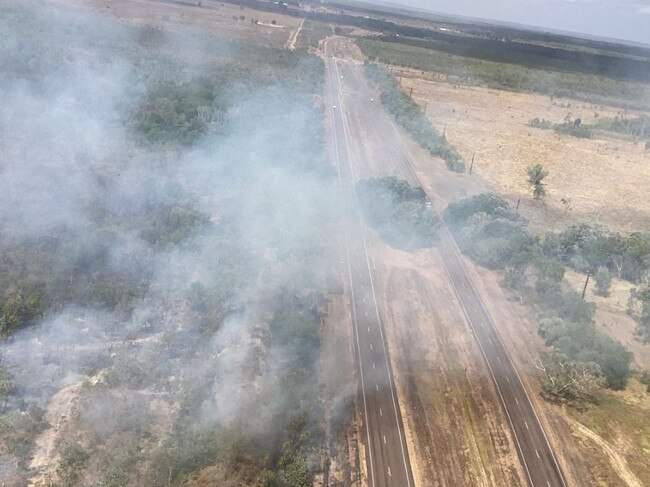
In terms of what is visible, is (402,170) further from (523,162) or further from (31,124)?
(31,124)

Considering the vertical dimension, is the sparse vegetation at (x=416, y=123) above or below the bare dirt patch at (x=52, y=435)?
above

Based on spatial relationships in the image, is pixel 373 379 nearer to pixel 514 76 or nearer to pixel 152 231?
pixel 152 231

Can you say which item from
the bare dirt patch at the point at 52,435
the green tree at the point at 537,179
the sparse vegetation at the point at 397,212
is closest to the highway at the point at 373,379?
the sparse vegetation at the point at 397,212

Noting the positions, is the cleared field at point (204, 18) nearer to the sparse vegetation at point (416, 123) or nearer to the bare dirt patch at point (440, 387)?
the sparse vegetation at point (416, 123)

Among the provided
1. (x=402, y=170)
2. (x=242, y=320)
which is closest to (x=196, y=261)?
(x=242, y=320)

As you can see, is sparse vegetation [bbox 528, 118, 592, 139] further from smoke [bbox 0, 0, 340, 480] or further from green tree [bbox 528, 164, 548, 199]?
smoke [bbox 0, 0, 340, 480]

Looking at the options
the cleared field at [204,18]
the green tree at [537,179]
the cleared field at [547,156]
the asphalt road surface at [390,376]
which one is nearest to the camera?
the asphalt road surface at [390,376]

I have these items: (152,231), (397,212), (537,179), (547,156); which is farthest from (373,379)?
(547,156)
